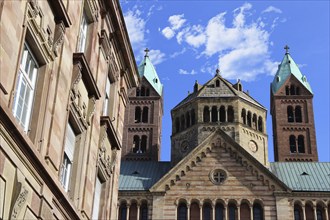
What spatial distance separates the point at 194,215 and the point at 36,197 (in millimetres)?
37313

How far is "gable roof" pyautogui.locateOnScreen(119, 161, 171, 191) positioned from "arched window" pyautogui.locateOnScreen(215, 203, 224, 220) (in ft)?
21.0

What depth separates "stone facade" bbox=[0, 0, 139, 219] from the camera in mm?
10484

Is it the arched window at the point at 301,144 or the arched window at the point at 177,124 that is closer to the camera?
the arched window at the point at 177,124

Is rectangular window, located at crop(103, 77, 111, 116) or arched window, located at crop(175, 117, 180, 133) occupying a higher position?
arched window, located at crop(175, 117, 180, 133)

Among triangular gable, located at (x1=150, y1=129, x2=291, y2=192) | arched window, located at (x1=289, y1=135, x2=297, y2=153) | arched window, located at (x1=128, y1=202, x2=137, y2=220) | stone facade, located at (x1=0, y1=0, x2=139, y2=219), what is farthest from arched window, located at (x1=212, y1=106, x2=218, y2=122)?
stone facade, located at (x1=0, y1=0, x2=139, y2=219)

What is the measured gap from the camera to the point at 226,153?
50750 millimetres

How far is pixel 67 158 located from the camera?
14773 mm

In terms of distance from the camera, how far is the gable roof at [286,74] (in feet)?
233

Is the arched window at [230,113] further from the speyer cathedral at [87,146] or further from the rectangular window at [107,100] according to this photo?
the rectangular window at [107,100]

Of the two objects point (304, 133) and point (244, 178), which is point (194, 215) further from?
point (304, 133)

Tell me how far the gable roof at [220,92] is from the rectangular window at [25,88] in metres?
47.7

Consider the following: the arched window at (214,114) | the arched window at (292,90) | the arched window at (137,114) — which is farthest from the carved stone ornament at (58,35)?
the arched window at (292,90)

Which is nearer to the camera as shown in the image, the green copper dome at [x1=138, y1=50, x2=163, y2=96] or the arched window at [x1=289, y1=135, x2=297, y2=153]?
the arched window at [x1=289, y1=135, x2=297, y2=153]

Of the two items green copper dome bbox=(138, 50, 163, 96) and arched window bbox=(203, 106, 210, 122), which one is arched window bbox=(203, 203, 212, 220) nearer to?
arched window bbox=(203, 106, 210, 122)
